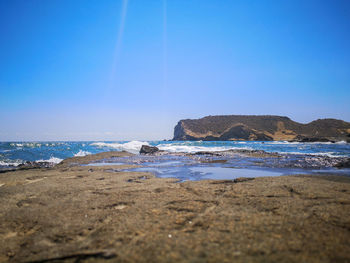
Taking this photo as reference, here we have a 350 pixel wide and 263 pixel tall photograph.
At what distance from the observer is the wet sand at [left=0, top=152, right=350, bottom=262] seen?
1.80 metres

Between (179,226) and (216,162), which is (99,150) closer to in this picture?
(216,162)

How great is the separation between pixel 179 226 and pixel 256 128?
10527cm

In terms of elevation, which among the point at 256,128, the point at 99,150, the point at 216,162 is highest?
the point at 256,128

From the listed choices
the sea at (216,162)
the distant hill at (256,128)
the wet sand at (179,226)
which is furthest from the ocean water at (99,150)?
the distant hill at (256,128)

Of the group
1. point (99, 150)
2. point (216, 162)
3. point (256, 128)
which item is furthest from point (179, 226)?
point (256, 128)

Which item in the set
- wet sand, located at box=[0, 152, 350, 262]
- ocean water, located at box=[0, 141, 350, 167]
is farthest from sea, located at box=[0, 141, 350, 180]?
wet sand, located at box=[0, 152, 350, 262]

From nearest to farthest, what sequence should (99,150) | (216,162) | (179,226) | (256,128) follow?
(179,226) < (216,162) < (99,150) < (256,128)

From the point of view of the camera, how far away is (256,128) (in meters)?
98.7

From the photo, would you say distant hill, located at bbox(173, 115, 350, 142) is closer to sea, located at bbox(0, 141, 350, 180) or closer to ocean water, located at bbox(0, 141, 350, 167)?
ocean water, located at bbox(0, 141, 350, 167)

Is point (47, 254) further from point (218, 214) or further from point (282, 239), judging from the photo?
point (282, 239)

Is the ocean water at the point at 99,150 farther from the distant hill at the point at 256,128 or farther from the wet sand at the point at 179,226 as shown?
the distant hill at the point at 256,128

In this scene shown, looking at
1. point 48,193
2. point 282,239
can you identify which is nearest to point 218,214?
point 282,239

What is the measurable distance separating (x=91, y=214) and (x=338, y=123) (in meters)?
114

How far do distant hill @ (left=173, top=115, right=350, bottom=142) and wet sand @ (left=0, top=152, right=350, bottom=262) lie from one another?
287 ft
